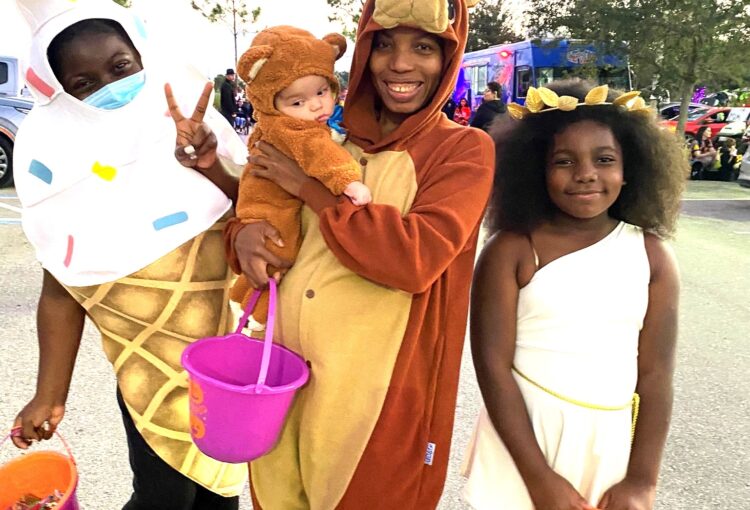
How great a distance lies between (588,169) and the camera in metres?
1.58

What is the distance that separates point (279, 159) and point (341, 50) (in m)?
0.36

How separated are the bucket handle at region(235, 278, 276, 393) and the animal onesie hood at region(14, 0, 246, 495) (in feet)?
0.61

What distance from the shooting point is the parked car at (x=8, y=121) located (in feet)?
28.8

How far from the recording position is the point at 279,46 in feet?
5.10

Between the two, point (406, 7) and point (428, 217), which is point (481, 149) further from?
point (406, 7)

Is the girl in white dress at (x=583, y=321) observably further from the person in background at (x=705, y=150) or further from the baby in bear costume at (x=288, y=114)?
the person in background at (x=705, y=150)

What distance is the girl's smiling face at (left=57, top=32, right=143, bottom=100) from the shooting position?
1.48 m

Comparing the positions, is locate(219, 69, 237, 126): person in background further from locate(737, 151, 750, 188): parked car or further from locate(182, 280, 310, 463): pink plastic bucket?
locate(182, 280, 310, 463): pink plastic bucket

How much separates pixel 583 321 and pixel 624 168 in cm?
45

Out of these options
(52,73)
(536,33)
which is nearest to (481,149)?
(52,73)

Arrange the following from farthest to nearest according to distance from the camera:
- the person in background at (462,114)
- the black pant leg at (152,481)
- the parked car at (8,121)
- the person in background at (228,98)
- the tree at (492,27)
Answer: the tree at (492,27)
the person in background at (462,114)
the person in background at (228,98)
the parked car at (8,121)
the black pant leg at (152,481)

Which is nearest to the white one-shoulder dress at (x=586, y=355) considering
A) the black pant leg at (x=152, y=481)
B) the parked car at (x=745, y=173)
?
the black pant leg at (x=152, y=481)

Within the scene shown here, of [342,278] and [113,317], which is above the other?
[342,278]

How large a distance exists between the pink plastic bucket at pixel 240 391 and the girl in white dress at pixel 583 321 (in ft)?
1.77
